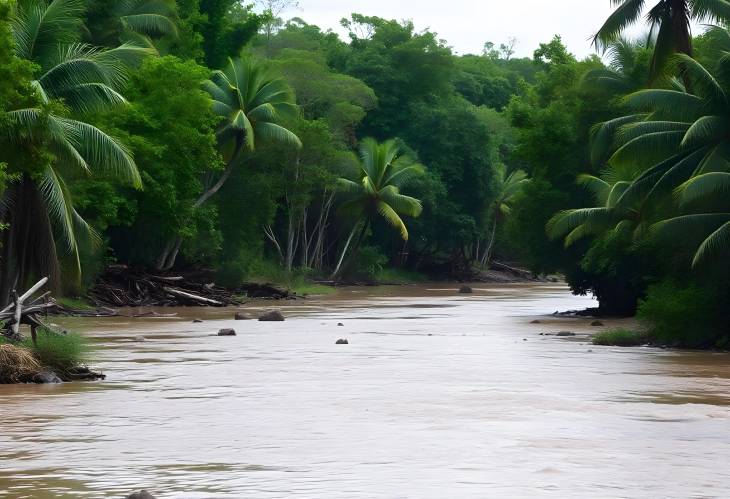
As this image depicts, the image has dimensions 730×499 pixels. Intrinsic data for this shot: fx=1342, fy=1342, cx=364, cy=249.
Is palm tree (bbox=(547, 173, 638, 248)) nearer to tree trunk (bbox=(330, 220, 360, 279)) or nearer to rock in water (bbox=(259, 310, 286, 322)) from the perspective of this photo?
rock in water (bbox=(259, 310, 286, 322))

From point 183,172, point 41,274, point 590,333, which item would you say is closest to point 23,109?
point 41,274

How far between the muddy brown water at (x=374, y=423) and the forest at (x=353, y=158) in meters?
3.36

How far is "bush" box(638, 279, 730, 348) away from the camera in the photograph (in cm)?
2838

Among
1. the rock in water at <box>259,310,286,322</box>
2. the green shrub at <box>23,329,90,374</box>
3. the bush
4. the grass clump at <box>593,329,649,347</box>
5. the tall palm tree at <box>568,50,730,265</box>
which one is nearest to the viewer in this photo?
the green shrub at <box>23,329,90,374</box>

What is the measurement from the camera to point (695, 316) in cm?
2852

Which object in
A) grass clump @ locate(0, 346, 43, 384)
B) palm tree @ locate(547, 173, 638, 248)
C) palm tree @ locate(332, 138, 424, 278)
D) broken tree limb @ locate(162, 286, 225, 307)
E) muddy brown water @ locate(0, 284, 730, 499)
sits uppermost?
palm tree @ locate(332, 138, 424, 278)

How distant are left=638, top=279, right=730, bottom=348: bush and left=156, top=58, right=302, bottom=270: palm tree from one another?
80.6 ft

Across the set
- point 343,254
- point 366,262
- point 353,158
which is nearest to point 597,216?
point 353,158

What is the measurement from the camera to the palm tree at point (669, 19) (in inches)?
1282

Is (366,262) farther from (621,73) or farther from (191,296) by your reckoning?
(621,73)

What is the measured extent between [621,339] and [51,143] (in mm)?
13073

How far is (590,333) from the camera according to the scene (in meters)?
34.0

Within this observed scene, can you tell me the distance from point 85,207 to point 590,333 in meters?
14.7

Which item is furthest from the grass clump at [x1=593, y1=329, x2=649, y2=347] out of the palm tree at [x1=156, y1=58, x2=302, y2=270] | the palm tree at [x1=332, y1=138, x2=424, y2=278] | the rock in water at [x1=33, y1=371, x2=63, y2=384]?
the palm tree at [x1=332, y1=138, x2=424, y2=278]
